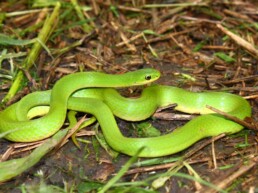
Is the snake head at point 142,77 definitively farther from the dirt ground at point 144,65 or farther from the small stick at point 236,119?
the small stick at point 236,119

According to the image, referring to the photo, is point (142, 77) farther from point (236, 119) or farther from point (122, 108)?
point (236, 119)

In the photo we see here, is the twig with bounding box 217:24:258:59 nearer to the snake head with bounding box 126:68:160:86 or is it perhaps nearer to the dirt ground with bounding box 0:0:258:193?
the dirt ground with bounding box 0:0:258:193

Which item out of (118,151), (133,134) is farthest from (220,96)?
(118,151)

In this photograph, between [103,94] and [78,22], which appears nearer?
[103,94]

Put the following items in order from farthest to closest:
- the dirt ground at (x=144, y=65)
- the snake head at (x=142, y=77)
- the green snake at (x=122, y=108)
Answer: the snake head at (x=142, y=77), the green snake at (x=122, y=108), the dirt ground at (x=144, y=65)

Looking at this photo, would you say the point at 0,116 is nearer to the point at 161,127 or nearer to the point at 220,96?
the point at 161,127

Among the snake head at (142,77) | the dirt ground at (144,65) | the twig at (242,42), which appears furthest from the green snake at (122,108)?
the twig at (242,42)
